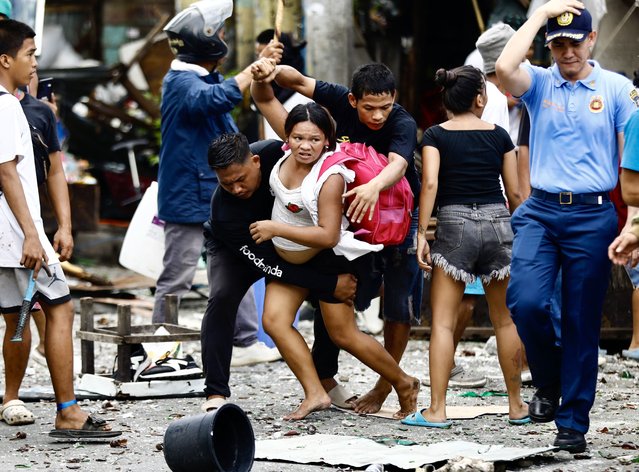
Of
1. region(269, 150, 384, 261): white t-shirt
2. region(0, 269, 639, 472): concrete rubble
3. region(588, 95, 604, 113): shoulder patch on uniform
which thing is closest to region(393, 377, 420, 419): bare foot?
region(0, 269, 639, 472): concrete rubble

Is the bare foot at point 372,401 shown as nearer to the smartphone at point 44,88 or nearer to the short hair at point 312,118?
the short hair at point 312,118

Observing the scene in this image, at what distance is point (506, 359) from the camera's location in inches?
265

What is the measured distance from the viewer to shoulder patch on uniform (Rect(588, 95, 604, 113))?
590 centimetres

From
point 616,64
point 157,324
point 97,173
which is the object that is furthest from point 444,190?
point 97,173

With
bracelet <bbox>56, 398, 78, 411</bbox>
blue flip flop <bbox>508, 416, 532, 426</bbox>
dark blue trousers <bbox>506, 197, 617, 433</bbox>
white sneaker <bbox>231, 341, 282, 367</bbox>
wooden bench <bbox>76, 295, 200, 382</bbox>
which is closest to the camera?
dark blue trousers <bbox>506, 197, 617, 433</bbox>

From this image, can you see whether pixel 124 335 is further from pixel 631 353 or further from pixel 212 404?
pixel 631 353

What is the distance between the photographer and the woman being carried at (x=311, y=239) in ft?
20.9

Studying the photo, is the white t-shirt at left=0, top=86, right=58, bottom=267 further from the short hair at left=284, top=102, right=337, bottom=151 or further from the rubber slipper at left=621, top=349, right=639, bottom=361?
the rubber slipper at left=621, top=349, right=639, bottom=361

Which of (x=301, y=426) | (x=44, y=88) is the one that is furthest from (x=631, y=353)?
(x=44, y=88)

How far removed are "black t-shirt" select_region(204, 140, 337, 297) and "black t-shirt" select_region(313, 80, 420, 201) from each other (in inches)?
14.2

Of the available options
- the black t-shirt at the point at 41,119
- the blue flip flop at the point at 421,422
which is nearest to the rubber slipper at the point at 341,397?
the blue flip flop at the point at 421,422

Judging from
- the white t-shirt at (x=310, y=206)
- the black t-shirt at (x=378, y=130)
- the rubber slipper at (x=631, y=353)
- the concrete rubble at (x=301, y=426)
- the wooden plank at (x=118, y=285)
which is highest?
the black t-shirt at (x=378, y=130)

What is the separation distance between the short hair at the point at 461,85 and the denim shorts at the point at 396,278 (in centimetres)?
73

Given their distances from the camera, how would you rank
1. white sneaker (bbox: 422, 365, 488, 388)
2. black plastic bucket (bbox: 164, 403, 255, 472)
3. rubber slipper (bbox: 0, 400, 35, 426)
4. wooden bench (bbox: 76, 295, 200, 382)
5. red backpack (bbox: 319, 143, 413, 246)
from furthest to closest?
white sneaker (bbox: 422, 365, 488, 388) < wooden bench (bbox: 76, 295, 200, 382) < rubber slipper (bbox: 0, 400, 35, 426) < red backpack (bbox: 319, 143, 413, 246) < black plastic bucket (bbox: 164, 403, 255, 472)
